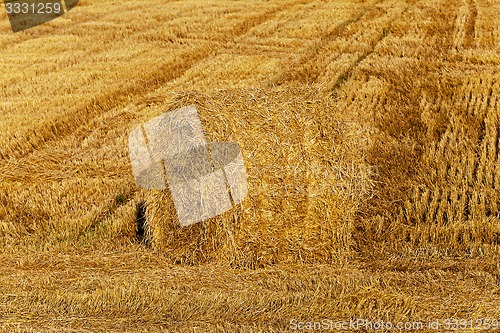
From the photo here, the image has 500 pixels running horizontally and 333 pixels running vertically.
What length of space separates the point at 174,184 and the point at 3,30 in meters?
15.3

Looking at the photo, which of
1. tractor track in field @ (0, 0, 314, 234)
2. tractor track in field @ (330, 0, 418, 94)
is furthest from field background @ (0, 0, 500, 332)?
tractor track in field @ (330, 0, 418, 94)

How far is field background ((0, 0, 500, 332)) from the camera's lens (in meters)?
4.94

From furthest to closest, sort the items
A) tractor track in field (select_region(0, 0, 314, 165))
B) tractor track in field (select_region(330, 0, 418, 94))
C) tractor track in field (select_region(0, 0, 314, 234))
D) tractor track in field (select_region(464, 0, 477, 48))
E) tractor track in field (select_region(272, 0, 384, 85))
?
tractor track in field (select_region(464, 0, 477, 48))
tractor track in field (select_region(272, 0, 384, 85))
tractor track in field (select_region(330, 0, 418, 94))
tractor track in field (select_region(0, 0, 314, 165))
tractor track in field (select_region(0, 0, 314, 234))

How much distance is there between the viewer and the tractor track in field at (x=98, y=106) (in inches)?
359

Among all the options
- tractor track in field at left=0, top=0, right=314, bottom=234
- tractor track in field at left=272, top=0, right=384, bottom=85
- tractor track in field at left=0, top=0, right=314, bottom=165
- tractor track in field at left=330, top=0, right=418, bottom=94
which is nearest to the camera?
tractor track in field at left=0, top=0, right=314, bottom=234

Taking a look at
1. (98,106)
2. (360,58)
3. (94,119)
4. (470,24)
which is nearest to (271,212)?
(94,119)

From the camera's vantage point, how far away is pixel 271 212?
5.78 metres

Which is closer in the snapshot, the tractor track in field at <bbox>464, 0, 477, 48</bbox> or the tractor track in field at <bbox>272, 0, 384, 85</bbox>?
the tractor track in field at <bbox>272, 0, 384, 85</bbox>

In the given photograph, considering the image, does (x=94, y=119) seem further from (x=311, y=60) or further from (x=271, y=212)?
(x=271, y=212)

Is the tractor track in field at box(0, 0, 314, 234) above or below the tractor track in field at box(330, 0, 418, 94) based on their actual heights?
above

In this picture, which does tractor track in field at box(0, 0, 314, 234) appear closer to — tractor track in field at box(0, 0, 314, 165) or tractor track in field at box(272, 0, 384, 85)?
tractor track in field at box(0, 0, 314, 165)

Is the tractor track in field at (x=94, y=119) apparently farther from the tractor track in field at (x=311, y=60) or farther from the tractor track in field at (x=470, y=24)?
the tractor track in field at (x=470, y=24)

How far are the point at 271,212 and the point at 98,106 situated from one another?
6413mm

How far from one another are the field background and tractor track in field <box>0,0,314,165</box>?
5cm
